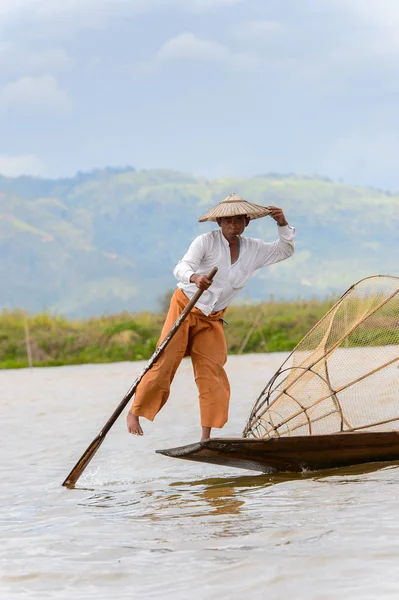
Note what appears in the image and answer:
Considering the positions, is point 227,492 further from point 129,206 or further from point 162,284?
point 129,206

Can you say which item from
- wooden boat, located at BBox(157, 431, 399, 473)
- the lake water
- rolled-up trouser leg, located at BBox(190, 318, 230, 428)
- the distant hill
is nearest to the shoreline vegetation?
the lake water

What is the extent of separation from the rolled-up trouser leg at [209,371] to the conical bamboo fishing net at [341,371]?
A: 202mm

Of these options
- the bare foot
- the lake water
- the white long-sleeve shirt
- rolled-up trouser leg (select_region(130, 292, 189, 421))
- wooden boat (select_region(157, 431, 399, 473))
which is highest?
the white long-sleeve shirt

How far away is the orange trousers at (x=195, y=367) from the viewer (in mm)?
5801

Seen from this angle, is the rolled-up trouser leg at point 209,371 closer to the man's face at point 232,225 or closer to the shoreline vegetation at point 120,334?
the man's face at point 232,225

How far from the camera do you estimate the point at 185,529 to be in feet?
14.3

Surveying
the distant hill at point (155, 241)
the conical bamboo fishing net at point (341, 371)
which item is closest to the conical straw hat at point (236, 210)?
the conical bamboo fishing net at point (341, 371)

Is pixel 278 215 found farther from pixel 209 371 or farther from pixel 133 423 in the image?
pixel 133 423

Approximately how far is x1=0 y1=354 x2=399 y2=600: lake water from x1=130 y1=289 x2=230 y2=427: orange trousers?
1.41 ft

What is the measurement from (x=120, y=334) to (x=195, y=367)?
16.1 m

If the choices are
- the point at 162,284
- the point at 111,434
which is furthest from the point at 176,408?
the point at 162,284

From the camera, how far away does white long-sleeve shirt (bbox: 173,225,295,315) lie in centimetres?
565

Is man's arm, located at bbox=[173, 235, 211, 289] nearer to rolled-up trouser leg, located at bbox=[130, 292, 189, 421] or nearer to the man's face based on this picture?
the man's face

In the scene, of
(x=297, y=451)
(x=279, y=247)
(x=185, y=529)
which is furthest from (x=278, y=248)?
(x=185, y=529)
